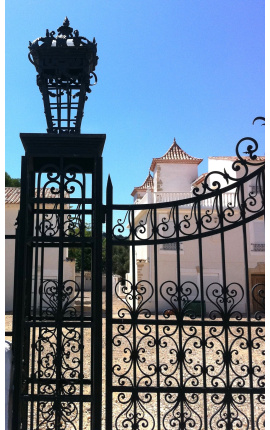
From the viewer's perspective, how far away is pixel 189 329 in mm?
3109

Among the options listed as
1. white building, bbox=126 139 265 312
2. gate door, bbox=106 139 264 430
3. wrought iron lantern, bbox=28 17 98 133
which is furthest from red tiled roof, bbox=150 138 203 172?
wrought iron lantern, bbox=28 17 98 133

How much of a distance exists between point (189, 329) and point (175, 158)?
16.7 meters

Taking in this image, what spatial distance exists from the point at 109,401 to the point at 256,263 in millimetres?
14822

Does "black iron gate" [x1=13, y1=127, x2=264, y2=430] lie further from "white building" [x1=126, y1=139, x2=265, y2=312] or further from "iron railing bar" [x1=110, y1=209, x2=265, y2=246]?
"white building" [x1=126, y1=139, x2=265, y2=312]

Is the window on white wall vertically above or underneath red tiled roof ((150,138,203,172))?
underneath

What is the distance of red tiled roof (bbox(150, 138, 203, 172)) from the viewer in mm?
18550

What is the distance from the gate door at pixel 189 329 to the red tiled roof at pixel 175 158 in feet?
10.7

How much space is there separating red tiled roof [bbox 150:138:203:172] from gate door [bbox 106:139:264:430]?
3257 millimetres

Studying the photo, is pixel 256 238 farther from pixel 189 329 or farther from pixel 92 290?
pixel 92 290

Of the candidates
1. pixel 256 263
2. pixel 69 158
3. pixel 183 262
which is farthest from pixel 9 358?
pixel 256 263

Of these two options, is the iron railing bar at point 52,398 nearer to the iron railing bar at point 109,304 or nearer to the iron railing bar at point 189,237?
the iron railing bar at point 109,304

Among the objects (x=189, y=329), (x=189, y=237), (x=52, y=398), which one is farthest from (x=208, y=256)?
(x=52, y=398)

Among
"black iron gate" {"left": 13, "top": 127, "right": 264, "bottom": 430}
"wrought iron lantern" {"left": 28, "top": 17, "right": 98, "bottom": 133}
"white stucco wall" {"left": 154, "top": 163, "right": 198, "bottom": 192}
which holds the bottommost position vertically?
"black iron gate" {"left": 13, "top": 127, "right": 264, "bottom": 430}

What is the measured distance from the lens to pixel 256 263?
16.5m
